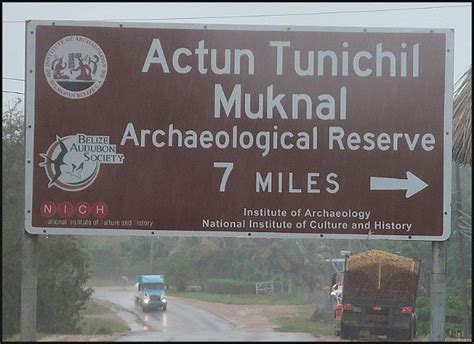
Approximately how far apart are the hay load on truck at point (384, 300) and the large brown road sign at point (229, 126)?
173 cm

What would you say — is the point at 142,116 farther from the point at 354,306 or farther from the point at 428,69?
the point at 354,306

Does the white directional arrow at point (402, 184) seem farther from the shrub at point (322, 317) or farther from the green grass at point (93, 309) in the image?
the green grass at point (93, 309)

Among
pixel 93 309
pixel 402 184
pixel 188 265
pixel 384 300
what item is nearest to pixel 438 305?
pixel 402 184

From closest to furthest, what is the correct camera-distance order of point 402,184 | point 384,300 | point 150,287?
1. point 402,184
2. point 384,300
3. point 150,287

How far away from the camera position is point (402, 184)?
28.0 feet

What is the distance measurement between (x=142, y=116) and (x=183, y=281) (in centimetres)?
2845

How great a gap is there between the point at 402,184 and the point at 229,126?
5.69 ft

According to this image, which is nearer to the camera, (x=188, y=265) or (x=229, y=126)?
(x=229, y=126)

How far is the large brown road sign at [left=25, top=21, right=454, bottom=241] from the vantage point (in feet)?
28.1

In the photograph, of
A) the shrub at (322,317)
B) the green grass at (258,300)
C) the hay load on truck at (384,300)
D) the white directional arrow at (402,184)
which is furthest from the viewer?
the green grass at (258,300)

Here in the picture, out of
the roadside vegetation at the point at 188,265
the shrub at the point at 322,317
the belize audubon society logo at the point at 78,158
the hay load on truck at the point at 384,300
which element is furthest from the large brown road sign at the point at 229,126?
the shrub at the point at 322,317

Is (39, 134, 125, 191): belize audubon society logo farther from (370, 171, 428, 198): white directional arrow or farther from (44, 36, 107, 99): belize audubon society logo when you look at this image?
(370, 171, 428, 198): white directional arrow

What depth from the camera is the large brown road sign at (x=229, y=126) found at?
8578 mm

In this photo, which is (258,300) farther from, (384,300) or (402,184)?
(402,184)
